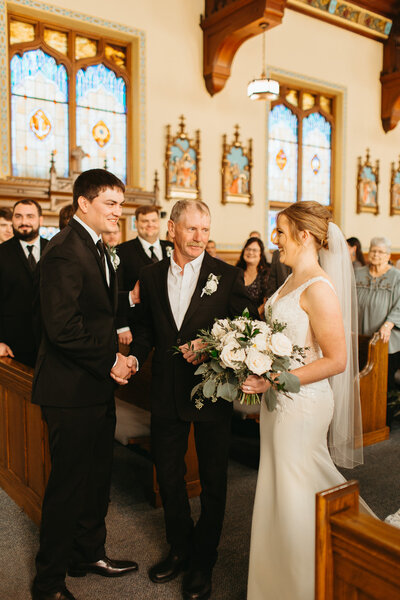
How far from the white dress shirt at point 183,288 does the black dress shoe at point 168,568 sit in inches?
46.1

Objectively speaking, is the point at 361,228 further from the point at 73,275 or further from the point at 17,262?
the point at 73,275

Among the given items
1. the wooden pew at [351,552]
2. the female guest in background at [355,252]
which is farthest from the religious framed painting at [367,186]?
the wooden pew at [351,552]

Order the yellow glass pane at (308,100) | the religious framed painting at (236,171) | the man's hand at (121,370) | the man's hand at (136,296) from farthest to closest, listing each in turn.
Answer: the yellow glass pane at (308,100), the religious framed painting at (236,171), the man's hand at (136,296), the man's hand at (121,370)

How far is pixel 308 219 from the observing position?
93.4 inches

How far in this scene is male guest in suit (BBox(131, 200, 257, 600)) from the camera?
253 cm

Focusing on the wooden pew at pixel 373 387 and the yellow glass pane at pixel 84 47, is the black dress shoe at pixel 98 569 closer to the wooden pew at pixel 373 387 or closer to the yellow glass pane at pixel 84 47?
the wooden pew at pixel 373 387

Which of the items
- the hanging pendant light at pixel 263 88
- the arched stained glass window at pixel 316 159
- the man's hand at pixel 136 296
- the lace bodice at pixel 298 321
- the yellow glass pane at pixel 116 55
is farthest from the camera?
the arched stained glass window at pixel 316 159

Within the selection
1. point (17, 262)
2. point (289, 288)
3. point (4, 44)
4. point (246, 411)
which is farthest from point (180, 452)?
point (4, 44)

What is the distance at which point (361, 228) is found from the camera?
12.0 m

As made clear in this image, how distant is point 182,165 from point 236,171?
1171 millimetres

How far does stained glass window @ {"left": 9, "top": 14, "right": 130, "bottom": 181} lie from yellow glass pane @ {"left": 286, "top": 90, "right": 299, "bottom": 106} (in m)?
3.68

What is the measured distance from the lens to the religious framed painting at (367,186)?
1188 centimetres

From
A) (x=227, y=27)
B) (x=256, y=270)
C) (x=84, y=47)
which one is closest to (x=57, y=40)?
(x=84, y=47)

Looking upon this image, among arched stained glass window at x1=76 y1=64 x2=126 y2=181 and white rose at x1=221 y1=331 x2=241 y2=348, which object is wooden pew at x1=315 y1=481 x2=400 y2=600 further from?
arched stained glass window at x1=76 y1=64 x2=126 y2=181
